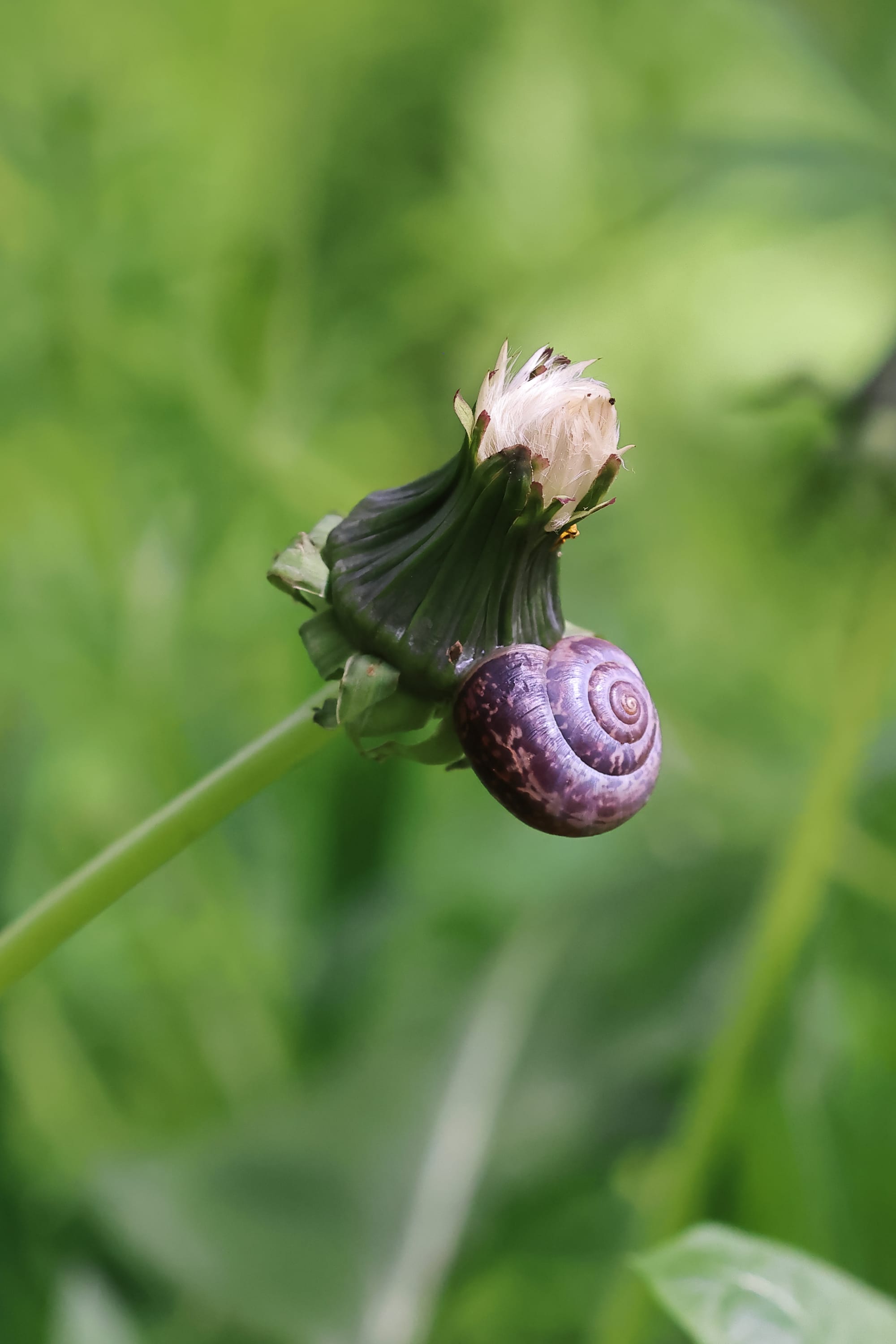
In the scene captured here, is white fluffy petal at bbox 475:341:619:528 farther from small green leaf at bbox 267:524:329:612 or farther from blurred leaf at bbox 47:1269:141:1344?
blurred leaf at bbox 47:1269:141:1344

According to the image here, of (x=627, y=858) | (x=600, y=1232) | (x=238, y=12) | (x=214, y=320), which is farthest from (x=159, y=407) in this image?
(x=600, y=1232)

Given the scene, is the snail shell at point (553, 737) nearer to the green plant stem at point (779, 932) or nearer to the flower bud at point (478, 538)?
the flower bud at point (478, 538)

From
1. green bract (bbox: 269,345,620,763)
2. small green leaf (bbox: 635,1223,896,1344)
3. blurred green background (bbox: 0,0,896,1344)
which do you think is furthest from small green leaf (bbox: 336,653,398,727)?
blurred green background (bbox: 0,0,896,1344)

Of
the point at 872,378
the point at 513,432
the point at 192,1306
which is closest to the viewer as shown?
the point at 513,432

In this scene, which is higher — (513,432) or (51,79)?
(51,79)

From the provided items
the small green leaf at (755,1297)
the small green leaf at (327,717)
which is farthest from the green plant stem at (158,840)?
the small green leaf at (755,1297)

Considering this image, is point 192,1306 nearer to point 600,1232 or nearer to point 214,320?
point 600,1232
